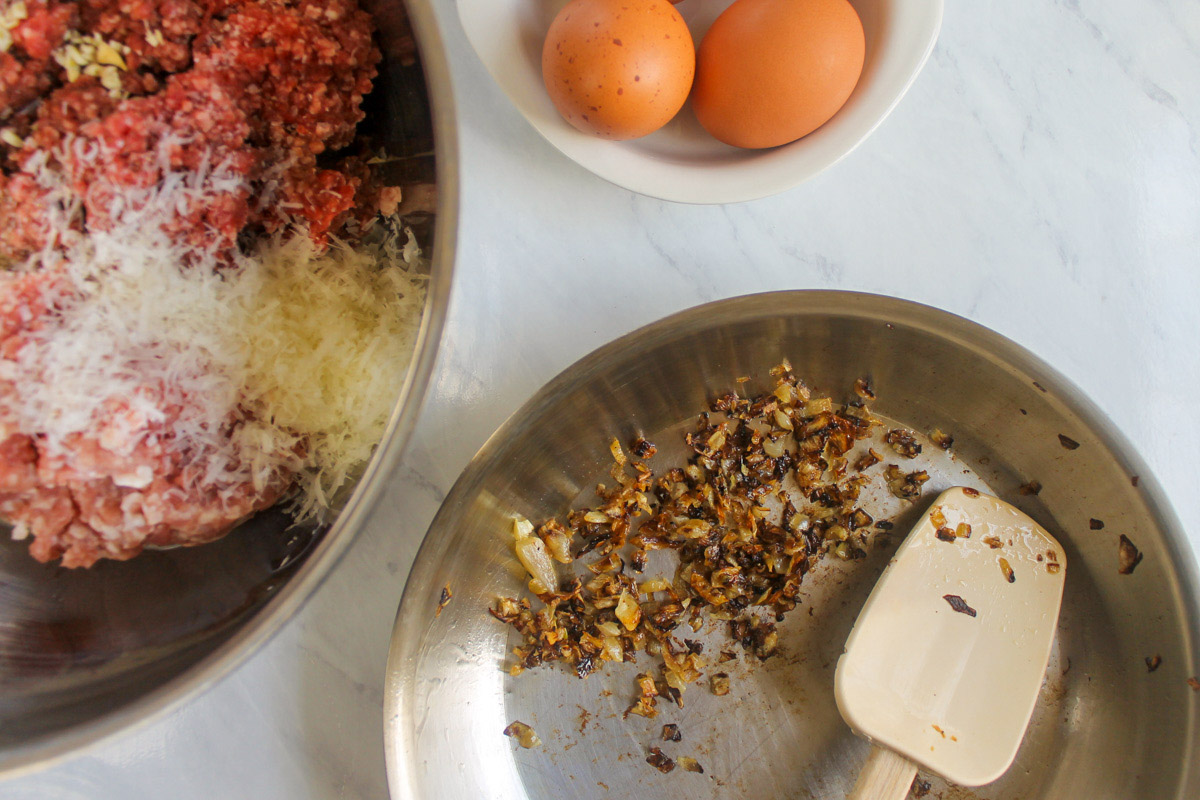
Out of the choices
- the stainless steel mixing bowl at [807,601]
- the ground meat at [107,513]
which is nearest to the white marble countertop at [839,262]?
the stainless steel mixing bowl at [807,601]

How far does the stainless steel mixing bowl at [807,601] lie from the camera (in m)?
0.84

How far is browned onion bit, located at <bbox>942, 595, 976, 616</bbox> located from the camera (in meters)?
0.89

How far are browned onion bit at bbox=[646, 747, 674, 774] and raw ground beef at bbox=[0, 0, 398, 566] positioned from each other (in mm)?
624

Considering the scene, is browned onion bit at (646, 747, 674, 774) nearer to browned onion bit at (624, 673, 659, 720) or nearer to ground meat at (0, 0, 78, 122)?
browned onion bit at (624, 673, 659, 720)

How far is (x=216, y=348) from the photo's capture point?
75 centimetres

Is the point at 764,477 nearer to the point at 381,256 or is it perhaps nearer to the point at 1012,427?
the point at 1012,427

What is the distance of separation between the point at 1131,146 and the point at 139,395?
133 cm

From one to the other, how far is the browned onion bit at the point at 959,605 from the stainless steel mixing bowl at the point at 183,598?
724mm

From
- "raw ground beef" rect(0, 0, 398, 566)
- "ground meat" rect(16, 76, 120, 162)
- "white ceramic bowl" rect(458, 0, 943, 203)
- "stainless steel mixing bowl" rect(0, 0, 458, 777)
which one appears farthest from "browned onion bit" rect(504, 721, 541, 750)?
"ground meat" rect(16, 76, 120, 162)

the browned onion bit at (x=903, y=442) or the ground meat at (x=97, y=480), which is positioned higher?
the browned onion bit at (x=903, y=442)

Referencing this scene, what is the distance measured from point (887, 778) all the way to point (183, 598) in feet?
2.98

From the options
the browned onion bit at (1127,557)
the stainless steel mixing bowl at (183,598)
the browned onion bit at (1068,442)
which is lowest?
the stainless steel mixing bowl at (183,598)

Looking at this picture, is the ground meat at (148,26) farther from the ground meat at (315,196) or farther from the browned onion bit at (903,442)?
the browned onion bit at (903,442)

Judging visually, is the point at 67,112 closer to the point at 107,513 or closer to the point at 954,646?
the point at 107,513
